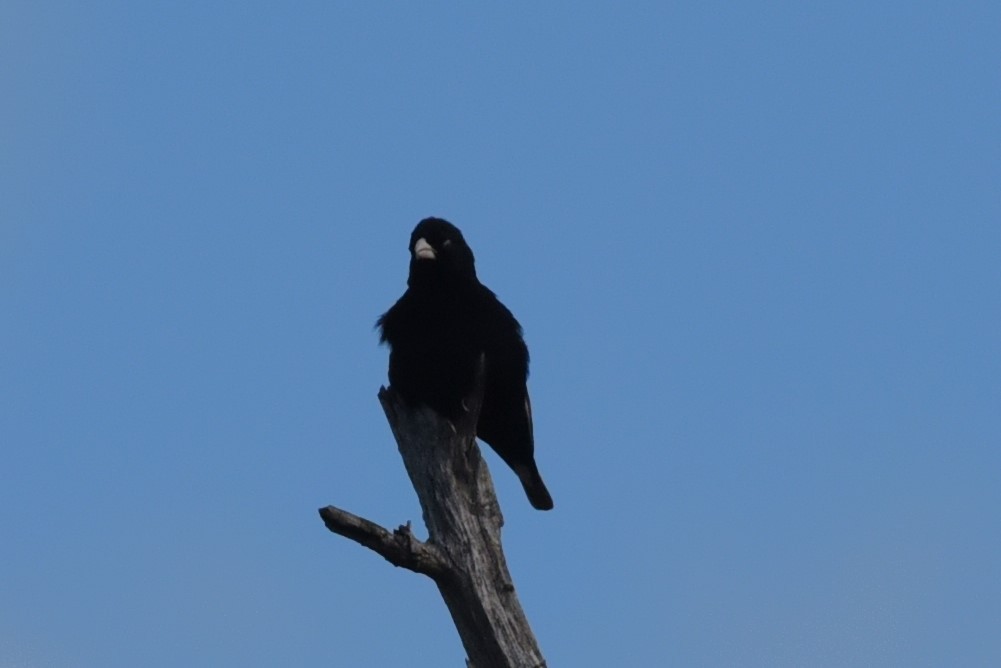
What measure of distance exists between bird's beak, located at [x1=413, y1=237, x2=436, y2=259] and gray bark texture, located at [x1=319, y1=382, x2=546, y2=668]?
1.43 metres

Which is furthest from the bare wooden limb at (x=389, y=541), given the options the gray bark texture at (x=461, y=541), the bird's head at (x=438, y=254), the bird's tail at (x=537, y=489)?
the bird's tail at (x=537, y=489)

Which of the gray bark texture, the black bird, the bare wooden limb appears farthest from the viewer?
the black bird

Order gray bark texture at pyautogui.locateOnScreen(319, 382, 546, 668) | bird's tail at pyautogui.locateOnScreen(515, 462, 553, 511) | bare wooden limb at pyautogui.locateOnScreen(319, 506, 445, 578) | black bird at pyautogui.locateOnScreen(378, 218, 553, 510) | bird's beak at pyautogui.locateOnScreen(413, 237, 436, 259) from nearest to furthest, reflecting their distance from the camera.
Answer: bare wooden limb at pyautogui.locateOnScreen(319, 506, 445, 578) < gray bark texture at pyautogui.locateOnScreen(319, 382, 546, 668) < black bird at pyautogui.locateOnScreen(378, 218, 553, 510) < bird's beak at pyautogui.locateOnScreen(413, 237, 436, 259) < bird's tail at pyautogui.locateOnScreen(515, 462, 553, 511)

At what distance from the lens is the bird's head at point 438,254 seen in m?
8.64

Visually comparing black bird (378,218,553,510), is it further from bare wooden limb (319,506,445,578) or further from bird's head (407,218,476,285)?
bare wooden limb (319,506,445,578)

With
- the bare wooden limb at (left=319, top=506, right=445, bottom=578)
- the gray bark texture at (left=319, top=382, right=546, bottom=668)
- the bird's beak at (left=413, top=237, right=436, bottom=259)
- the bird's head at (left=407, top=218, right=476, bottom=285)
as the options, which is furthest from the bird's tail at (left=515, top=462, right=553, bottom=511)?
the bare wooden limb at (left=319, top=506, right=445, bottom=578)

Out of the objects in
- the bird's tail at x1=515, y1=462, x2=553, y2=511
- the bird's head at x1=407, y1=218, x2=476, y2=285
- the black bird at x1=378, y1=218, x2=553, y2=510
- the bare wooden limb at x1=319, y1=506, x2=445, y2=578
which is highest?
the bird's head at x1=407, y1=218, x2=476, y2=285

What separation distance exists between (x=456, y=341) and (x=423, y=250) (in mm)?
721

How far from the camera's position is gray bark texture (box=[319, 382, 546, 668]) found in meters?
6.42

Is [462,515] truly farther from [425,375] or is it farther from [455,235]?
[455,235]

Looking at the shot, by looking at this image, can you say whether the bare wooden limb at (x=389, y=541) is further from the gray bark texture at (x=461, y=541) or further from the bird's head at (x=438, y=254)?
the bird's head at (x=438, y=254)

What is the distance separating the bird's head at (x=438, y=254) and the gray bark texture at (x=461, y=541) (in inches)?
54.4

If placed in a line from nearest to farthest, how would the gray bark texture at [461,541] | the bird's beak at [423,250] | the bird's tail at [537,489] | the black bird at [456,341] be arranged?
1. the gray bark texture at [461,541]
2. the black bird at [456,341]
3. the bird's beak at [423,250]
4. the bird's tail at [537,489]

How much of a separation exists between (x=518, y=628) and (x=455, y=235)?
9.51ft
